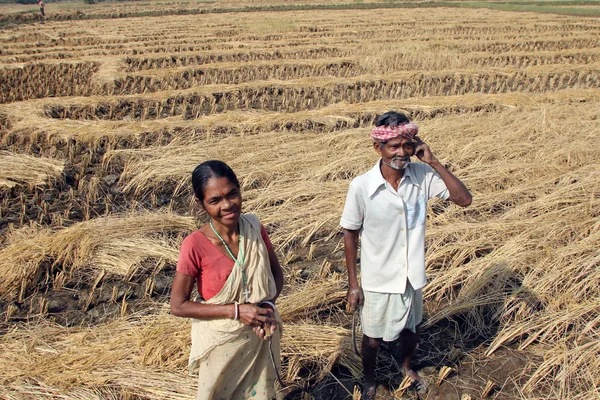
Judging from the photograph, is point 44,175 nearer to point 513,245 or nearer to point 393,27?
point 513,245

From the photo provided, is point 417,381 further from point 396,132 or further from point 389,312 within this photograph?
point 396,132

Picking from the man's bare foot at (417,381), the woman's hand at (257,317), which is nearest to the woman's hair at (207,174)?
the woman's hand at (257,317)

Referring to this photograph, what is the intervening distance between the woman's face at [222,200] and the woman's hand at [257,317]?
303mm

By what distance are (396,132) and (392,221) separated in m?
0.36

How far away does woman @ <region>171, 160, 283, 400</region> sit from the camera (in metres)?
1.75

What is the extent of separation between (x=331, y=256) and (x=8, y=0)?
202 feet

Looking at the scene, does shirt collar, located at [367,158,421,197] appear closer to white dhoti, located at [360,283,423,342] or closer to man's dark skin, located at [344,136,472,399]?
man's dark skin, located at [344,136,472,399]

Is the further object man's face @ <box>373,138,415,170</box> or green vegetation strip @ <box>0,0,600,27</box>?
green vegetation strip @ <box>0,0,600,27</box>

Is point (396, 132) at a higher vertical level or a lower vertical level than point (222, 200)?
higher

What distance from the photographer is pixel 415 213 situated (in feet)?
6.88

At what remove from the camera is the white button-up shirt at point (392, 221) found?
205 centimetres

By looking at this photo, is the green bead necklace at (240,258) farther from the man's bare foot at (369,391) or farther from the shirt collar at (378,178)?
the man's bare foot at (369,391)

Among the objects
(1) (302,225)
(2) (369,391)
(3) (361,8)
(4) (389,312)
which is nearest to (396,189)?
(4) (389,312)

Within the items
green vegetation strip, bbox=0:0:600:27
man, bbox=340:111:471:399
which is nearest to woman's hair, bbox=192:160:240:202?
man, bbox=340:111:471:399
